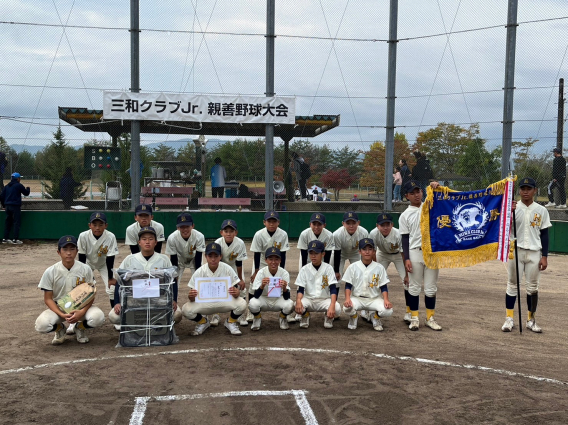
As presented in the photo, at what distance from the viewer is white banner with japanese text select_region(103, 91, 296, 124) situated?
51.8 feet

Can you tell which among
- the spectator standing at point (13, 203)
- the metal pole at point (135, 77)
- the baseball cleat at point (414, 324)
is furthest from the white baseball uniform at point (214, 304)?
the spectator standing at point (13, 203)

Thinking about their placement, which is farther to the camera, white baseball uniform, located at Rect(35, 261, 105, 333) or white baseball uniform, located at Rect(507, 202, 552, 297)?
white baseball uniform, located at Rect(507, 202, 552, 297)

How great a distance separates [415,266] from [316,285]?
1548 mm

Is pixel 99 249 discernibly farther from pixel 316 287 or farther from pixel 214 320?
pixel 316 287

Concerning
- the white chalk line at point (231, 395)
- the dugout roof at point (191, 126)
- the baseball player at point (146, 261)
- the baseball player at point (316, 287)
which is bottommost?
the white chalk line at point (231, 395)

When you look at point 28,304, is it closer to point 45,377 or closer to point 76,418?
point 45,377

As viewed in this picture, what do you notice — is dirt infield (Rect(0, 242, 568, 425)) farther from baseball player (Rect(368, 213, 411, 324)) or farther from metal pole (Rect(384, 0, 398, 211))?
metal pole (Rect(384, 0, 398, 211))

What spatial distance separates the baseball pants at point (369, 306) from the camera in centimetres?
744

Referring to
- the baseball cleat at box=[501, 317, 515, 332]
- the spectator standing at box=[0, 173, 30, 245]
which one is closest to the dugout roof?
the spectator standing at box=[0, 173, 30, 245]

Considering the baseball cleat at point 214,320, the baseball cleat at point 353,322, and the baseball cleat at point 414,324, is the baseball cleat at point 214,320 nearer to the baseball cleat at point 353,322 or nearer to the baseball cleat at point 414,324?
the baseball cleat at point 353,322

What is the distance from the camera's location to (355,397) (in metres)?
5.08

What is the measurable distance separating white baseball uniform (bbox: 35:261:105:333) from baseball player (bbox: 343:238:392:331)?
11.6 ft

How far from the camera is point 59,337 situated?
6836 mm

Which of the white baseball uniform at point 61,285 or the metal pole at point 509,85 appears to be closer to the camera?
the white baseball uniform at point 61,285
